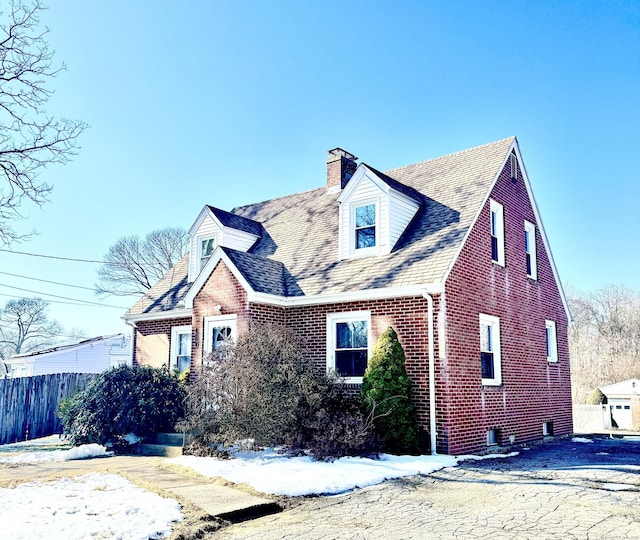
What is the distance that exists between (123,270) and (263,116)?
74.7 ft

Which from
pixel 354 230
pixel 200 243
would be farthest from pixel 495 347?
pixel 200 243

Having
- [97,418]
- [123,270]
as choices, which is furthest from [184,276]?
[123,270]

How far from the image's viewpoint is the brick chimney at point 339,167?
18.1m

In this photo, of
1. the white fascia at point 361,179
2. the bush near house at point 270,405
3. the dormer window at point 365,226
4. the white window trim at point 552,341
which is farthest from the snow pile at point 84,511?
the white window trim at point 552,341

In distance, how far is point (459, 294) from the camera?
1268 centimetres

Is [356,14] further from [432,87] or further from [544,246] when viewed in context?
[544,246]

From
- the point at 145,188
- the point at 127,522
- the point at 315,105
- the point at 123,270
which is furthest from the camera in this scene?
the point at 123,270

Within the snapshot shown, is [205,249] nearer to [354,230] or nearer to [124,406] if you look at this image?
[354,230]

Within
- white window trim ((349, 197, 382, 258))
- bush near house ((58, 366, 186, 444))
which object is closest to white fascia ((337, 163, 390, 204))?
white window trim ((349, 197, 382, 258))

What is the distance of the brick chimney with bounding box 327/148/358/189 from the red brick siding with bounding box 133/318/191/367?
251 inches

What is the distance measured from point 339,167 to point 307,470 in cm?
1102

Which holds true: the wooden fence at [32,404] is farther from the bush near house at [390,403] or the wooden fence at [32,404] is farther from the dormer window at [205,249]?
the bush near house at [390,403]

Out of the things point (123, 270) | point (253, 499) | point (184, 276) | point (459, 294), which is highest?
point (123, 270)

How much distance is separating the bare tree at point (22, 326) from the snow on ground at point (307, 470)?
184 feet
